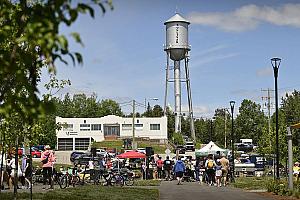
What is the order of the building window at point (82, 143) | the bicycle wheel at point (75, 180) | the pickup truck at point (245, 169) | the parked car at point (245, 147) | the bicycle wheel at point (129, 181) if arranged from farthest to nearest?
the building window at point (82, 143)
the parked car at point (245, 147)
the pickup truck at point (245, 169)
the bicycle wheel at point (129, 181)
the bicycle wheel at point (75, 180)

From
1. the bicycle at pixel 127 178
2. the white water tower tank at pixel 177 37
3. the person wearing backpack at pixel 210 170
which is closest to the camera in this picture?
the bicycle at pixel 127 178

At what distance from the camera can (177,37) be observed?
340ft

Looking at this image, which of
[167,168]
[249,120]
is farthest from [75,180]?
[249,120]

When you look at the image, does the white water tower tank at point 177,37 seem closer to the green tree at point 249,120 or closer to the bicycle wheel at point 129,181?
the green tree at point 249,120

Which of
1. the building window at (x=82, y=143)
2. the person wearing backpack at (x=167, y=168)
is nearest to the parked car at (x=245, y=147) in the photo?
the building window at (x=82, y=143)

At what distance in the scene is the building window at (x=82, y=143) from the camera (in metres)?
108

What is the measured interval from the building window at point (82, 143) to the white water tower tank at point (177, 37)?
2150 cm

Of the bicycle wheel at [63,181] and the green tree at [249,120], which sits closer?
the bicycle wheel at [63,181]

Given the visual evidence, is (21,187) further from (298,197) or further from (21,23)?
(21,23)

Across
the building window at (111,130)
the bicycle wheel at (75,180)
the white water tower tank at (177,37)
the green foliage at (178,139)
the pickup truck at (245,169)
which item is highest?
the white water tower tank at (177,37)

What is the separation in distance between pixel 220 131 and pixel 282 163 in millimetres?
57951

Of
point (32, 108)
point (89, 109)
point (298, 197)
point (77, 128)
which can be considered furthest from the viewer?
point (89, 109)

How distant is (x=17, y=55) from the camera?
20.2 feet

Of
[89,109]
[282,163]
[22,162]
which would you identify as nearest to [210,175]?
[22,162]
